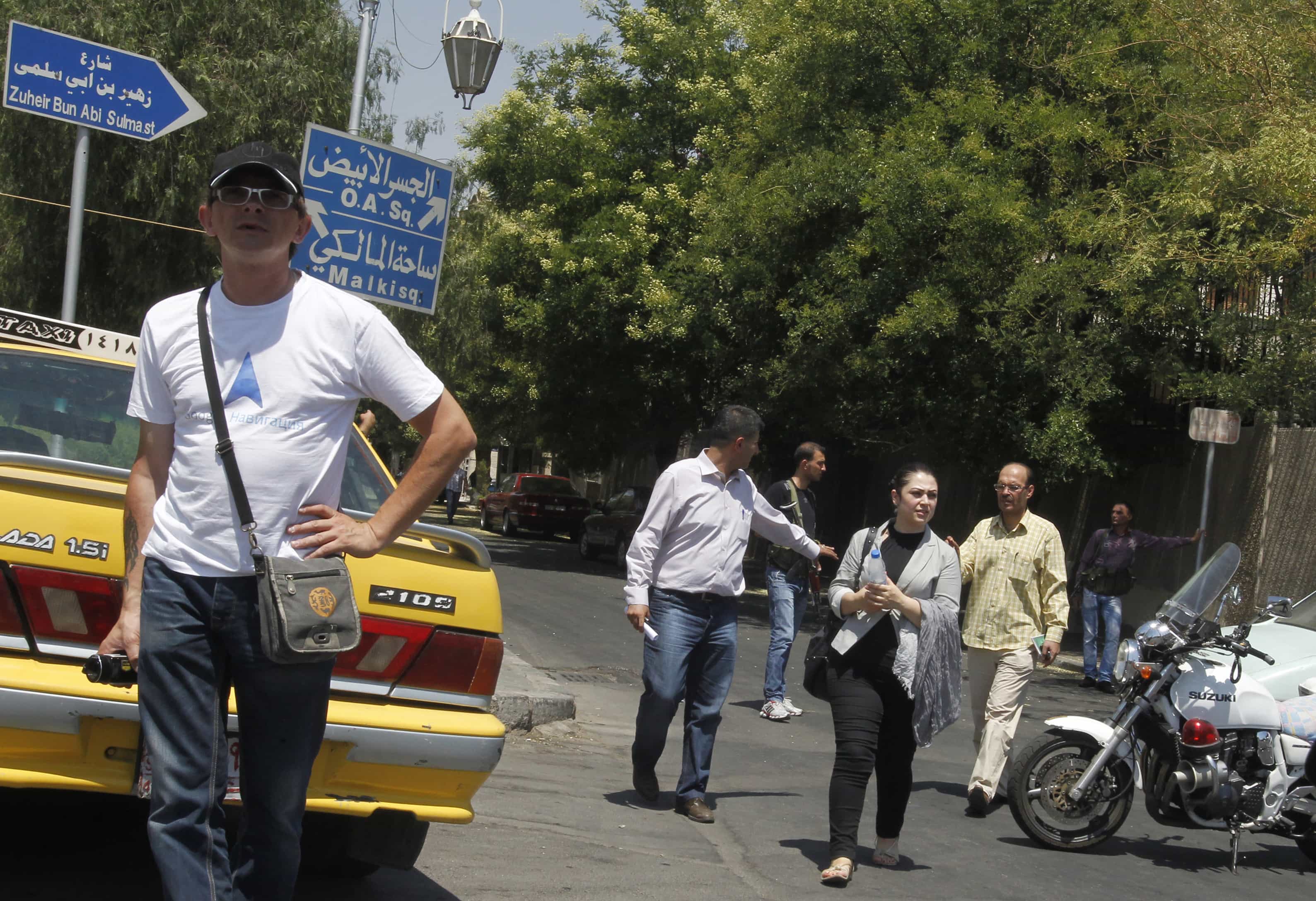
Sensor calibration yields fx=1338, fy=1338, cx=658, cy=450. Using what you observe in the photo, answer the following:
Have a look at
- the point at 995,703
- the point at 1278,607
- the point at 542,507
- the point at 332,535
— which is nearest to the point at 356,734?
the point at 332,535

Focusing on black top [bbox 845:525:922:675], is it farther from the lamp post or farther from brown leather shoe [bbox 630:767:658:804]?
the lamp post

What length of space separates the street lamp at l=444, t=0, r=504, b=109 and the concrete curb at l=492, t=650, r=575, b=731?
4.22 meters

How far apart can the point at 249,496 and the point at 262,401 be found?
0.22 metres

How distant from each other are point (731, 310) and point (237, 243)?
16176 mm

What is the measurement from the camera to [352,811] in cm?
379

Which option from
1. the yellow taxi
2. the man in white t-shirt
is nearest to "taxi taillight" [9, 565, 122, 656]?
the yellow taxi

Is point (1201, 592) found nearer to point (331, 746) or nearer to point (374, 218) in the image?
point (331, 746)

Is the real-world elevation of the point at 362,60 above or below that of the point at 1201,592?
above

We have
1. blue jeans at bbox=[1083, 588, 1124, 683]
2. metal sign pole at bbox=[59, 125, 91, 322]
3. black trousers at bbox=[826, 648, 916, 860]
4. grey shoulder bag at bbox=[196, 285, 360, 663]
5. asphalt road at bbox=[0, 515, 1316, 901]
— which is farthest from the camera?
blue jeans at bbox=[1083, 588, 1124, 683]

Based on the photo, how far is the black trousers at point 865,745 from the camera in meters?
5.42

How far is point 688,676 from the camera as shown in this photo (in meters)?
6.48

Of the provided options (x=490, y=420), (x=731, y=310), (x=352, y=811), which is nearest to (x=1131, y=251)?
(x=731, y=310)

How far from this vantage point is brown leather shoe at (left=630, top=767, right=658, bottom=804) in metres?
6.50

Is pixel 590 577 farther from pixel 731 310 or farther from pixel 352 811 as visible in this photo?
pixel 352 811
